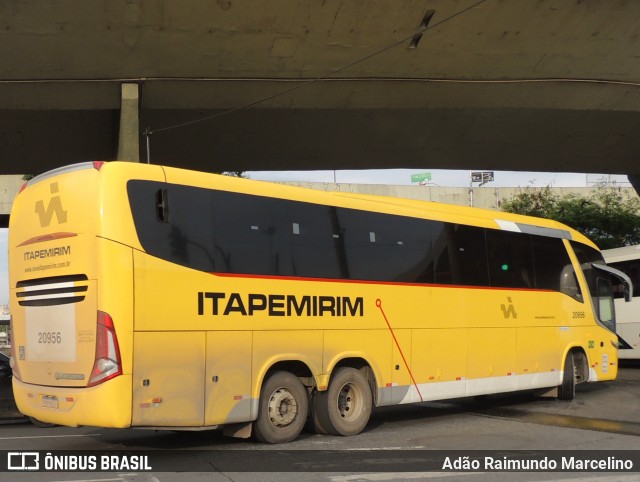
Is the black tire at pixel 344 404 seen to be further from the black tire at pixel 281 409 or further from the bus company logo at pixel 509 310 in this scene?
the bus company logo at pixel 509 310

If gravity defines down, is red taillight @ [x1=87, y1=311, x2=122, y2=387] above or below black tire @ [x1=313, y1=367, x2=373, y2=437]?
above

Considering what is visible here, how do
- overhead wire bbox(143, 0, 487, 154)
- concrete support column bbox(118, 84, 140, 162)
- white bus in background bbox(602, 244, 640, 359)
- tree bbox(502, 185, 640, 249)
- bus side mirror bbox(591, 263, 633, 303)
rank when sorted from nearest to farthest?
overhead wire bbox(143, 0, 487, 154) → bus side mirror bbox(591, 263, 633, 303) → concrete support column bbox(118, 84, 140, 162) → white bus in background bbox(602, 244, 640, 359) → tree bbox(502, 185, 640, 249)

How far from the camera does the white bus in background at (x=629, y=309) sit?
23.2 metres

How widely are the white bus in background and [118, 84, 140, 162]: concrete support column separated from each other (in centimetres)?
1547

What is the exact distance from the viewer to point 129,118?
17188 mm

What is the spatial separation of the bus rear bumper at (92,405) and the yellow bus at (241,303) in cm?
2

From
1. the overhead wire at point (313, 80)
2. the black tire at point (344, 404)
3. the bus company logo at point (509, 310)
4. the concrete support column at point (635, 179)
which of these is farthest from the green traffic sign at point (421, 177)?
the black tire at point (344, 404)

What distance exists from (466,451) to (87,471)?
4.58 meters

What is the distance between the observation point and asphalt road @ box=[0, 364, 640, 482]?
7902 mm

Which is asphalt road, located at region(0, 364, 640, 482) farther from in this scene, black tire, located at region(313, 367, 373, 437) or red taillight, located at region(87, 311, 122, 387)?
red taillight, located at region(87, 311, 122, 387)

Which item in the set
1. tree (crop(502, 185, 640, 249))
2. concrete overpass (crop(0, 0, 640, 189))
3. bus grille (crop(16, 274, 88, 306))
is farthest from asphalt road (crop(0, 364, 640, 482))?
tree (crop(502, 185, 640, 249))

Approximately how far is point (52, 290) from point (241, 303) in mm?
2280

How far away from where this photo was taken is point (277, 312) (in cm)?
994

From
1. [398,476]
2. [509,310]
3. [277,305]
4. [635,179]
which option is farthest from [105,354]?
[635,179]
